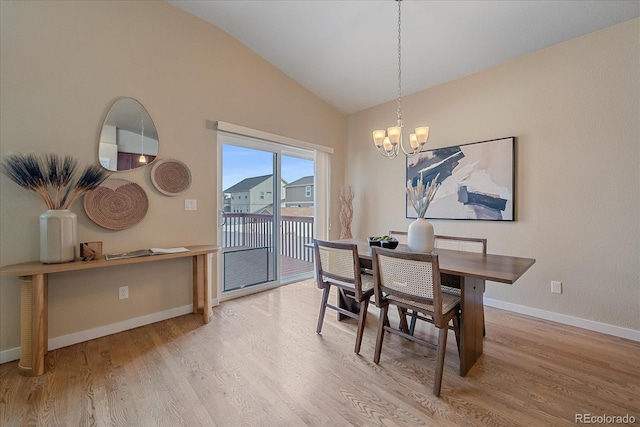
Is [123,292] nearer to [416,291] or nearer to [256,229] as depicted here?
[256,229]

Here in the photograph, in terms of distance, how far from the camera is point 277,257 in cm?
388

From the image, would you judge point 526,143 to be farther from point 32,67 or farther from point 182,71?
point 32,67

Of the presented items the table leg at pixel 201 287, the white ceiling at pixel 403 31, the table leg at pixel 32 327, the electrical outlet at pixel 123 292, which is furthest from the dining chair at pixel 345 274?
the white ceiling at pixel 403 31

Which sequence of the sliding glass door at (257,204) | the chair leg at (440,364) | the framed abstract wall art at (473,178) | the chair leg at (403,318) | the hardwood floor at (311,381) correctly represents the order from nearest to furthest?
the hardwood floor at (311,381)
the chair leg at (440,364)
the chair leg at (403,318)
the framed abstract wall art at (473,178)
the sliding glass door at (257,204)

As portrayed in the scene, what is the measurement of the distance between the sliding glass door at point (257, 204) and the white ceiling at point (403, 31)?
1.18 meters

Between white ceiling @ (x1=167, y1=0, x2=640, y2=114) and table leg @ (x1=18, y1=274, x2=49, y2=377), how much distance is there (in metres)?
2.79

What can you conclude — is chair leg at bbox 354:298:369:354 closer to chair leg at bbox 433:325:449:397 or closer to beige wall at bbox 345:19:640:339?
chair leg at bbox 433:325:449:397

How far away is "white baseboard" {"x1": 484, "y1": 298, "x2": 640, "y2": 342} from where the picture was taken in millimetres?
2402

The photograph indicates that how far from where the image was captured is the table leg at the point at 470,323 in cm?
187

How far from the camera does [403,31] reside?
277 centimetres

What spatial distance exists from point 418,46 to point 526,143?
154cm

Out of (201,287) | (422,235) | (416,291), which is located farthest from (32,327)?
(422,235)

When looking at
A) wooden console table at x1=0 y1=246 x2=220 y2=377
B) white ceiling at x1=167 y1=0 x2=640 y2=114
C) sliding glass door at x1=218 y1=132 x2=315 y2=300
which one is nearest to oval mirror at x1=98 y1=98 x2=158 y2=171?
sliding glass door at x1=218 y1=132 x2=315 y2=300

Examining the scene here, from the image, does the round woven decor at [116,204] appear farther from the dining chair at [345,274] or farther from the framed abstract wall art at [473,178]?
the framed abstract wall art at [473,178]
